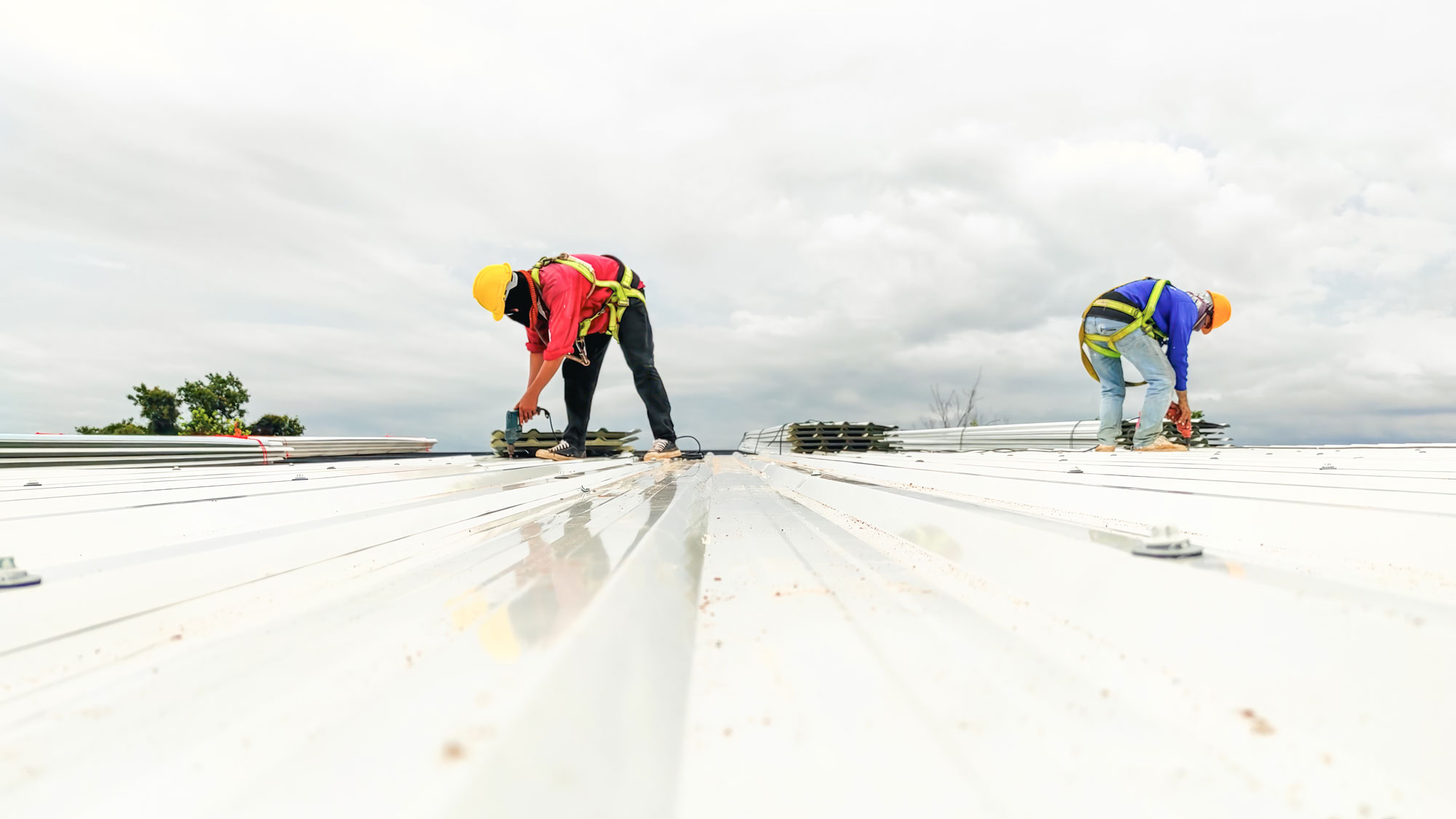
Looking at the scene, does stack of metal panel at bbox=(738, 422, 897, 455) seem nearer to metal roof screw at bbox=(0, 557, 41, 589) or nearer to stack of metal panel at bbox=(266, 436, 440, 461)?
stack of metal panel at bbox=(266, 436, 440, 461)

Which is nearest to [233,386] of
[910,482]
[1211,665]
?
[910,482]

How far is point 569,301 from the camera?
4117mm

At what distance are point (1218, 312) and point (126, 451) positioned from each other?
29.1ft

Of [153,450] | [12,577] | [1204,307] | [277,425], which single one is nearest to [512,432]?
[153,450]

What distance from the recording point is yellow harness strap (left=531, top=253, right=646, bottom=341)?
14.4ft

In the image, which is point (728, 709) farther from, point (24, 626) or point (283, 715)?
point (24, 626)

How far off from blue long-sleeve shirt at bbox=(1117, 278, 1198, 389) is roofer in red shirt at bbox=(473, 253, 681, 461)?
4127 millimetres

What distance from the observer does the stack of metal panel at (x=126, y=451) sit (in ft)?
10.4

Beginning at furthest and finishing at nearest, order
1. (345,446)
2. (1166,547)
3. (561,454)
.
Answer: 1. (345,446)
2. (561,454)
3. (1166,547)

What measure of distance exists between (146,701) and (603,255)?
460cm

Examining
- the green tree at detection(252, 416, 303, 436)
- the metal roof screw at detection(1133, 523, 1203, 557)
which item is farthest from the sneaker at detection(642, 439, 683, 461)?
the green tree at detection(252, 416, 303, 436)

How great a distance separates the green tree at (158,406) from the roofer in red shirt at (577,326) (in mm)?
13357

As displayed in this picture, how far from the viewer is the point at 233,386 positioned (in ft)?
45.6

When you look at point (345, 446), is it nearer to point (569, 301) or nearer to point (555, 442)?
point (555, 442)
